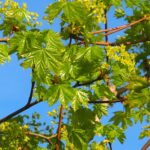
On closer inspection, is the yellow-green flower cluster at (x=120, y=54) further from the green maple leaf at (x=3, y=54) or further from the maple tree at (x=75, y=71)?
the green maple leaf at (x=3, y=54)

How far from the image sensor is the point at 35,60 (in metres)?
3.95

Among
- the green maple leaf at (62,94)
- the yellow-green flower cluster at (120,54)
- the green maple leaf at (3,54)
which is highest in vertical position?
the yellow-green flower cluster at (120,54)

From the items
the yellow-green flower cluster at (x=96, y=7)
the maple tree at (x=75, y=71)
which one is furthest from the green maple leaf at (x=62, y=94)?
the yellow-green flower cluster at (x=96, y=7)

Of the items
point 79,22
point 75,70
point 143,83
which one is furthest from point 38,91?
point 143,83

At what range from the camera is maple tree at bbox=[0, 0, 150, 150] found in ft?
13.4

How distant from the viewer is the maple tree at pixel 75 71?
409cm

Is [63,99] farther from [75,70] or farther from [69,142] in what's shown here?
[69,142]

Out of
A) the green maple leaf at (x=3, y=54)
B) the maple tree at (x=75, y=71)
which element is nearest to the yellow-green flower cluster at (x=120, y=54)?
the maple tree at (x=75, y=71)

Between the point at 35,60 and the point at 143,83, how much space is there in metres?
1.39

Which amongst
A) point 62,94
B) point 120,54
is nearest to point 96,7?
point 120,54

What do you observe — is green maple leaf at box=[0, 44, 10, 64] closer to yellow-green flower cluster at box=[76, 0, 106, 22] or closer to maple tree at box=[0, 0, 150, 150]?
maple tree at box=[0, 0, 150, 150]

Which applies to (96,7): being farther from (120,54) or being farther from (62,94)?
(62,94)

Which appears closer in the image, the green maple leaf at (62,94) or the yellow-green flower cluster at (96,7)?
the green maple leaf at (62,94)

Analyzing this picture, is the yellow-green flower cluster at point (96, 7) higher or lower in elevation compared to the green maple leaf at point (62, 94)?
higher
